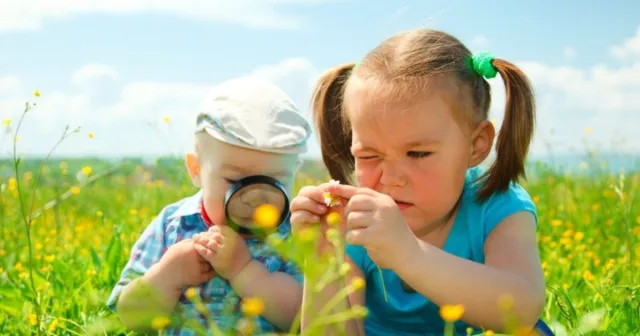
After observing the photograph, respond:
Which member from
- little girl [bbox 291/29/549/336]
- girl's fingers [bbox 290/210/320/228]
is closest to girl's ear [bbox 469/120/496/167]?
little girl [bbox 291/29/549/336]

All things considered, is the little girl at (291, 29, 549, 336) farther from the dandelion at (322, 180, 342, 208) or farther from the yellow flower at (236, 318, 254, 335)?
the yellow flower at (236, 318, 254, 335)

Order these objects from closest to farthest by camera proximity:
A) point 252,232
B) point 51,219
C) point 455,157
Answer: point 455,157
point 252,232
point 51,219

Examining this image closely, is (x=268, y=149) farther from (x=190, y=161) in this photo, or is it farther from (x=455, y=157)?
(x=455, y=157)

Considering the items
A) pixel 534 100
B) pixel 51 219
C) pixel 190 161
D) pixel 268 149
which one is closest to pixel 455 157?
pixel 534 100

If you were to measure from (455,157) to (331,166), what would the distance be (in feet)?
2.14

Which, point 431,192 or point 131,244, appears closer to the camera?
point 431,192

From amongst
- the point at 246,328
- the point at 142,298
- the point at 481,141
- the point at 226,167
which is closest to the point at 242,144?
the point at 226,167

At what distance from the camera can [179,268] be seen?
2.50 m

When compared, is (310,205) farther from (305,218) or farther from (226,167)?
(226,167)

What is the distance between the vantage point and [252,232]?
8.39 ft

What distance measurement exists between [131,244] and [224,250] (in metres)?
1.24

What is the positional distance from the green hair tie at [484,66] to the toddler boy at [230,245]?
0.61 metres

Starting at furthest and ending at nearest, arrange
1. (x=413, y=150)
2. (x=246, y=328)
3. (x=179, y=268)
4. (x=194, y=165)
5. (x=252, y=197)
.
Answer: (x=194, y=165) → (x=179, y=268) → (x=252, y=197) → (x=413, y=150) → (x=246, y=328)

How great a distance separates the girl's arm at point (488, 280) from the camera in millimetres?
1883
